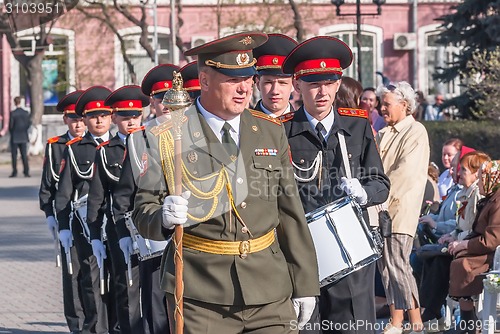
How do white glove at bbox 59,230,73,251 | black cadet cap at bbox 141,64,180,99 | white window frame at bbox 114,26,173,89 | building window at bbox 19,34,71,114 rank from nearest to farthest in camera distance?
black cadet cap at bbox 141,64,180,99, white glove at bbox 59,230,73,251, white window frame at bbox 114,26,173,89, building window at bbox 19,34,71,114

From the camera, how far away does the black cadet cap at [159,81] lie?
28.7ft

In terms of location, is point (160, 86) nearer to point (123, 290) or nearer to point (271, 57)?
point (271, 57)

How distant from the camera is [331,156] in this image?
695 cm

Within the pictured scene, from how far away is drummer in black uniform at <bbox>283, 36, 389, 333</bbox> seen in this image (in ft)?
22.3

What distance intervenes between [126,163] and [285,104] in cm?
111

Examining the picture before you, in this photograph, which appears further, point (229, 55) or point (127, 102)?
point (127, 102)

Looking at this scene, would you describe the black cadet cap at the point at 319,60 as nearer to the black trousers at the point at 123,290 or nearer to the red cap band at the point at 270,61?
the red cap band at the point at 270,61

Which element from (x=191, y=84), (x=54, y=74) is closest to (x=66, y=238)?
(x=191, y=84)

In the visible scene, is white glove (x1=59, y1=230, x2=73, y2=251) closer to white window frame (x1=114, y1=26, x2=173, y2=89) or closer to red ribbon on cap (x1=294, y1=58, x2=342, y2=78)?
red ribbon on cap (x1=294, y1=58, x2=342, y2=78)

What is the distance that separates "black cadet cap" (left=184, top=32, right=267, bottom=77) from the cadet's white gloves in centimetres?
150

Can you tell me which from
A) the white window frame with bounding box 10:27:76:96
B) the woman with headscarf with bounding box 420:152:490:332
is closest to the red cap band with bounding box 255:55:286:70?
the woman with headscarf with bounding box 420:152:490:332

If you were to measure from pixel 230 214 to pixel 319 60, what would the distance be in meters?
1.84

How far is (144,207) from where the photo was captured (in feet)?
17.3

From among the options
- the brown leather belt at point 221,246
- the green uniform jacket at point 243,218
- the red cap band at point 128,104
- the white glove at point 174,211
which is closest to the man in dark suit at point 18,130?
the red cap band at point 128,104
